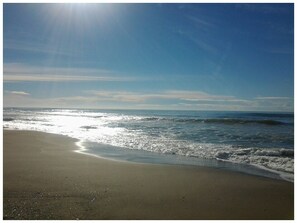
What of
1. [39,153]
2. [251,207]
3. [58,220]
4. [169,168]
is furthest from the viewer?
[39,153]

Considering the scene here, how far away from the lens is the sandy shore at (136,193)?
489 centimetres

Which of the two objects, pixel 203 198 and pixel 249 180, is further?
pixel 249 180

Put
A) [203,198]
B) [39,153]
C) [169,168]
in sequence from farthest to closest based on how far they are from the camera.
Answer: [39,153], [169,168], [203,198]

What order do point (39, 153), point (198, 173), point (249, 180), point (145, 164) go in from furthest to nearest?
point (39, 153)
point (145, 164)
point (198, 173)
point (249, 180)

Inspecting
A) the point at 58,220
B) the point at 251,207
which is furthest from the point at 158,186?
the point at 58,220

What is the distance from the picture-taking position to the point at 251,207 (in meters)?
5.27

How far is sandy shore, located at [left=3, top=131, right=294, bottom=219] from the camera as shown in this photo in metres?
4.89

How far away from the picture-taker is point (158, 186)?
6.34 meters

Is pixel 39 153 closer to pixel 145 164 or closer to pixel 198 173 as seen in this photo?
pixel 145 164

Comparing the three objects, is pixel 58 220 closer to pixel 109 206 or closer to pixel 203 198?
pixel 109 206

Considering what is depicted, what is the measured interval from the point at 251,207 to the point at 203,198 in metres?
0.84

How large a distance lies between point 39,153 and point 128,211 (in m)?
6.27

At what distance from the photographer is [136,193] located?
581cm

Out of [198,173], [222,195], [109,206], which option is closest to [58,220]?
[109,206]
